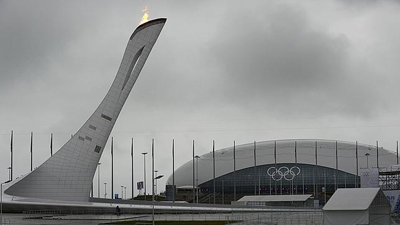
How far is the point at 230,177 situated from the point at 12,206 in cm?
5648

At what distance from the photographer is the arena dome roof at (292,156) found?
99.6 m

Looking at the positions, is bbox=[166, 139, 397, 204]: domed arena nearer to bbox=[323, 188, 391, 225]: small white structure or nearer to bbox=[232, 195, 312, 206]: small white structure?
bbox=[232, 195, 312, 206]: small white structure

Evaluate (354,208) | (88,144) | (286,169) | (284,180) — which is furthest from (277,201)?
(354,208)

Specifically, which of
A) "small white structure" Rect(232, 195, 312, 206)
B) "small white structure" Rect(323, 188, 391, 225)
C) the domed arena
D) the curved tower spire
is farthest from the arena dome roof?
"small white structure" Rect(323, 188, 391, 225)

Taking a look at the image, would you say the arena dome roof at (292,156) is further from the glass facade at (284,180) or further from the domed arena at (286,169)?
the glass facade at (284,180)

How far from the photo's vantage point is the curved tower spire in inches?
2222

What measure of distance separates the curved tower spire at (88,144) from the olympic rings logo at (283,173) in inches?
1856

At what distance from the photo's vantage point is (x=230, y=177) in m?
105

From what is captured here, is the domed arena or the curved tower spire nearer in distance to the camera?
the curved tower spire

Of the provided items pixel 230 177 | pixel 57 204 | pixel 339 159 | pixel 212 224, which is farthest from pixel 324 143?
pixel 212 224

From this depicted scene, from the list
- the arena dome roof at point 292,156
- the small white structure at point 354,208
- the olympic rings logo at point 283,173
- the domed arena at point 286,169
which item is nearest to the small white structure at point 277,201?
the domed arena at point 286,169

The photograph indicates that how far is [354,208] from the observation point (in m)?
35.4

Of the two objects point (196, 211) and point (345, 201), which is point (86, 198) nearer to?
point (196, 211)

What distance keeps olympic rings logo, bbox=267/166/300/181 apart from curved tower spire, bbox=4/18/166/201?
47.2m
